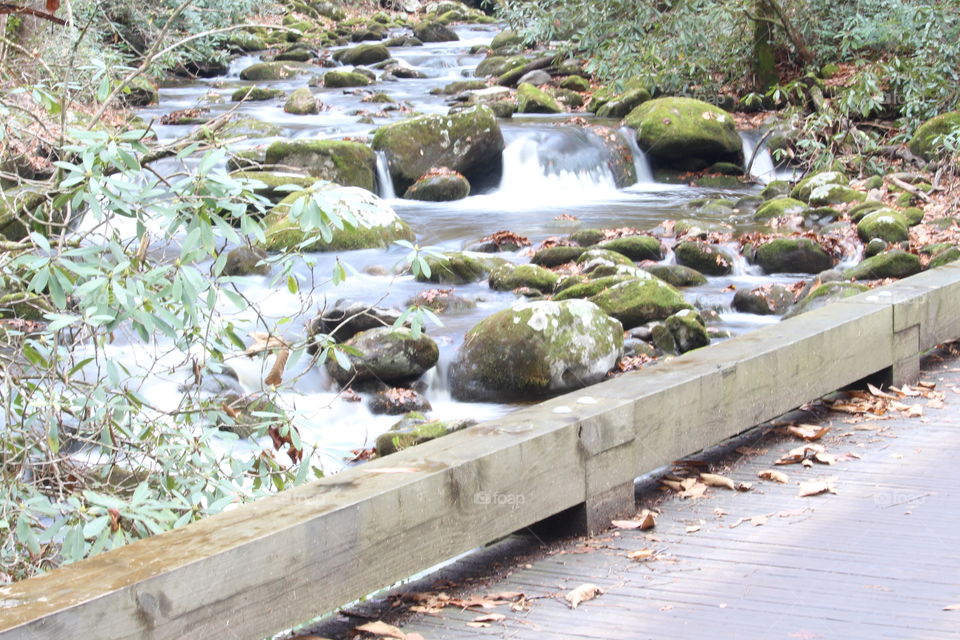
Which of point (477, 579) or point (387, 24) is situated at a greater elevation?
point (387, 24)

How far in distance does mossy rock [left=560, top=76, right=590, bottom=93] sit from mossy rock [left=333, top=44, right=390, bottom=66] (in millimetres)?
6797

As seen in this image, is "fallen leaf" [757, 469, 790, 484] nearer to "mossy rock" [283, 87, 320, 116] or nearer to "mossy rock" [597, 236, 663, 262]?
"mossy rock" [597, 236, 663, 262]

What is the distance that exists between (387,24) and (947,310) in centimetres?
3149

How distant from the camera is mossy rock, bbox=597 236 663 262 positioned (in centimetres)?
1292

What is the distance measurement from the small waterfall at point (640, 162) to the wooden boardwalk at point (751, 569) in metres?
14.0

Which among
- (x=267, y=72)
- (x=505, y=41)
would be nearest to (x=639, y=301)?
(x=267, y=72)

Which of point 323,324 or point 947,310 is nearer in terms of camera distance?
point 947,310

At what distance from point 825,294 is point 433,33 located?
81.8ft

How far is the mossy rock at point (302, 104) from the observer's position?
70.9 feet

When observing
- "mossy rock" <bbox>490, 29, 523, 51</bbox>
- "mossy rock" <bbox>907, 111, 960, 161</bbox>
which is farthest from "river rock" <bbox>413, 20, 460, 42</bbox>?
"mossy rock" <bbox>907, 111, 960, 161</bbox>

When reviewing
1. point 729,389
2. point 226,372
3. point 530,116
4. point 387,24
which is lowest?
point 226,372

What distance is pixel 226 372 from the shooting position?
28.6 feet

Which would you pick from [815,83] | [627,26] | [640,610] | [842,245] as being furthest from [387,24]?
[640,610]

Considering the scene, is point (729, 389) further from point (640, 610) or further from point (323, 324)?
point (323, 324)
